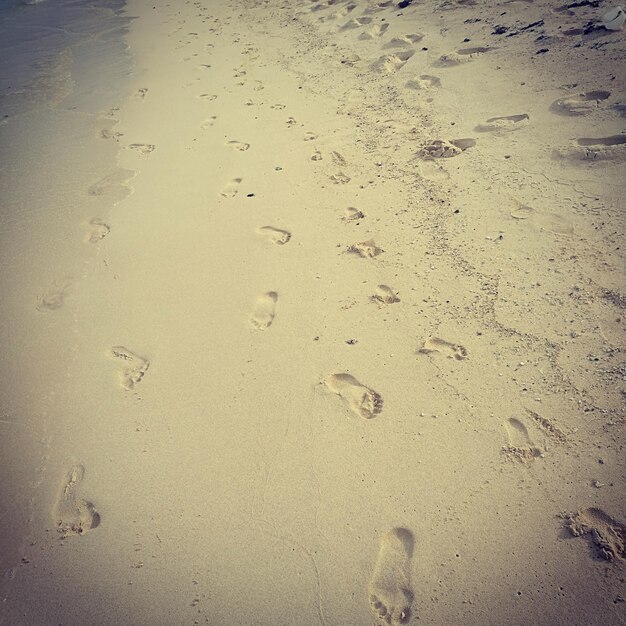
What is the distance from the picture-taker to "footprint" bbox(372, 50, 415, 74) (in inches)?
193

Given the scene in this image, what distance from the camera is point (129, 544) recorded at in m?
1.98

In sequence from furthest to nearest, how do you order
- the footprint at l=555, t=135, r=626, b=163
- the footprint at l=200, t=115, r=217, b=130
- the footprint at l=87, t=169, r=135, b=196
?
the footprint at l=200, t=115, r=217, b=130 < the footprint at l=87, t=169, r=135, b=196 < the footprint at l=555, t=135, r=626, b=163

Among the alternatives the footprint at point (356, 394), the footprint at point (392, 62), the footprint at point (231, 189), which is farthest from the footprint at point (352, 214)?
the footprint at point (392, 62)

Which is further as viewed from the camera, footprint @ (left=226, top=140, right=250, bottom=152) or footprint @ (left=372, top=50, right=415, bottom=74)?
footprint @ (left=372, top=50, right=415, bottom=74)

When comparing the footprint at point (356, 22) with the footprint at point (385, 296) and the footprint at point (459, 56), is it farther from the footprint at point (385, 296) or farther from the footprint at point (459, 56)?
the footprint at point (385, 296)

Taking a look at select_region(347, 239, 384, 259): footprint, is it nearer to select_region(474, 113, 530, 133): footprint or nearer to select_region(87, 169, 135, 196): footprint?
select_region(474, 113, 530, 133): footprint

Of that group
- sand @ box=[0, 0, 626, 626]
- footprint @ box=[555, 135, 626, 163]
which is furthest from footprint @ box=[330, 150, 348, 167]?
footprint @ box=[555, 135, 626, 163]

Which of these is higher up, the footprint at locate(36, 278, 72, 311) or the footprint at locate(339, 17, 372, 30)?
the footprint at locate(339, 17, 372, 30)

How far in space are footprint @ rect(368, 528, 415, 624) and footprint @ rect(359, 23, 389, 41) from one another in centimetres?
571

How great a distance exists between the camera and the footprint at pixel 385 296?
8.86 ft

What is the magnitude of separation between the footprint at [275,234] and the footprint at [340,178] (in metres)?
0.71

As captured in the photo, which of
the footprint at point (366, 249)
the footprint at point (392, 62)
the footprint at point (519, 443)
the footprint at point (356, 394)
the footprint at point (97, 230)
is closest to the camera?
the footprint at point (519, 443)

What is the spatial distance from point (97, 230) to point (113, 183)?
72 centimetres

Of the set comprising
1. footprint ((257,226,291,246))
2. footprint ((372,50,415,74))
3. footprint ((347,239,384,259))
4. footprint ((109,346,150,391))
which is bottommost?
footprint ((109,346,150,391))
